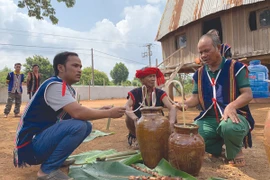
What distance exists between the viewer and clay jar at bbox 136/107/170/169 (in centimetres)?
225

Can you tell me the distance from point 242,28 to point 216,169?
8.87 m

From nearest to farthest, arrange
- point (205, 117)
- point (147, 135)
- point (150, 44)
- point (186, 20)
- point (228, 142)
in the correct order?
1. point (147, 135)
2. point (228, 142)
3. point (205, 117)
4. point (186, 20)
5. point (150, 44)

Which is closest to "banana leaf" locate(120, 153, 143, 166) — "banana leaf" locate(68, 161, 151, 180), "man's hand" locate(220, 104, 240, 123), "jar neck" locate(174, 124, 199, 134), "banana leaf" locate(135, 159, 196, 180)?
"banana leaf" locate(68, 161, 151, 180)

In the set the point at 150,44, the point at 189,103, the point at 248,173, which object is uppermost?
the point at 150,44

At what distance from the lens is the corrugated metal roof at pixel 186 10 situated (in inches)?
377

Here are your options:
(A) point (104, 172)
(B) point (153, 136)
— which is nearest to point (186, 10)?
(B) point (153, 136)

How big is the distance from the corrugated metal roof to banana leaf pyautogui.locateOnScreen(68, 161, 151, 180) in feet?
30.0

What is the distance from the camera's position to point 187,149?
2037mm

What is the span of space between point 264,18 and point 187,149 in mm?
9489

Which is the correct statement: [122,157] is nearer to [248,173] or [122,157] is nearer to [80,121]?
[80,121]

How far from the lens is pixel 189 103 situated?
114 inches

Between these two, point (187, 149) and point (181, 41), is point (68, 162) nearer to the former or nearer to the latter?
point (187, 149)

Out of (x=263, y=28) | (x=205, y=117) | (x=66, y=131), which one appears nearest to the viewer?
(x=66, y=131)

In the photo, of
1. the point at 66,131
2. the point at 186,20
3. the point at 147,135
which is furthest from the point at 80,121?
the point at 186,20
